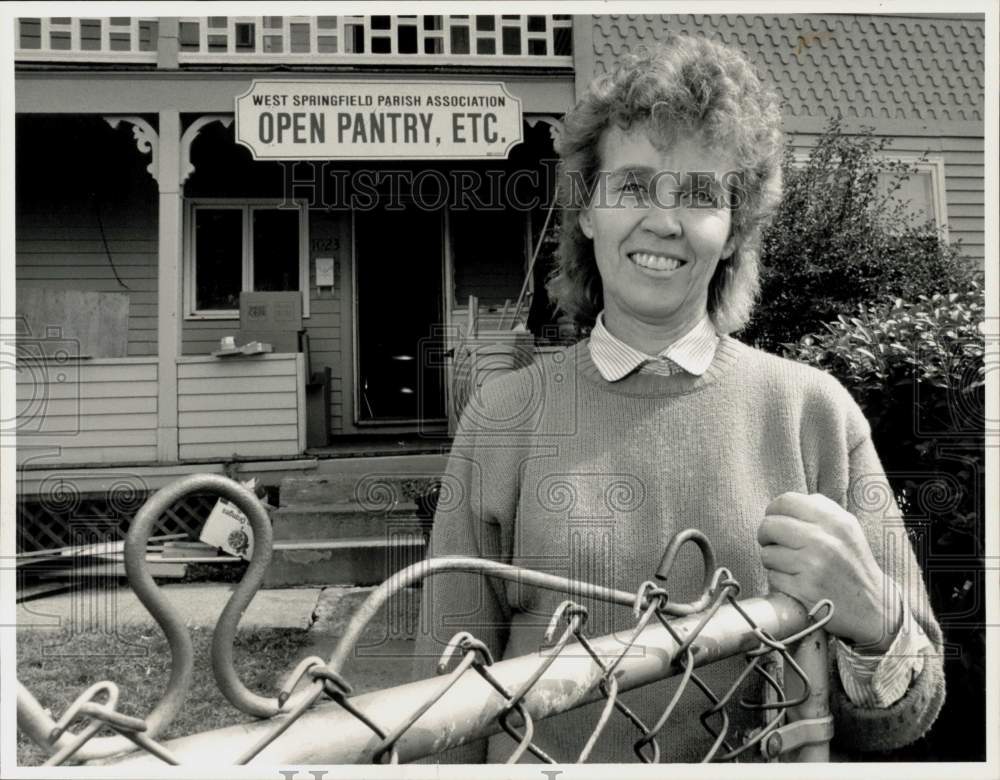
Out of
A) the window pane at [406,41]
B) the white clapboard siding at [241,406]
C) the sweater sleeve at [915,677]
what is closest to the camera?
the sweater sleeve at [915,677]

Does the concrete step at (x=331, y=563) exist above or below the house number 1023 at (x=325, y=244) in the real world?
below

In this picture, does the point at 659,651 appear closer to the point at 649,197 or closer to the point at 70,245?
the point at 649,197

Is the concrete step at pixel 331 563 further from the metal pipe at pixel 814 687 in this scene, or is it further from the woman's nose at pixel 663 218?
the metal pipe at pixel 814 687

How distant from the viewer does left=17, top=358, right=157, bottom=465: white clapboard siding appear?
24.4 feet

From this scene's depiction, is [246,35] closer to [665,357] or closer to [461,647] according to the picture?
[665,357]

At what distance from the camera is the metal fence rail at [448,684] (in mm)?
600

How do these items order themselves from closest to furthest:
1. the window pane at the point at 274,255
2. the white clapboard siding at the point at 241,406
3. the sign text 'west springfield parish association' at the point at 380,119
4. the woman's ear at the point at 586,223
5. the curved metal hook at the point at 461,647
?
the curved metal hook at the point at 461,647 < the woman's ear at the point at 586,223 < the sign text 'west springfield parish association' at the point at 380,119 < the white clapboard siding at the point at 241,406 < the window pane at the point at 274,255

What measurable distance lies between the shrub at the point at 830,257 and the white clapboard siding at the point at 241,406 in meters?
4.06

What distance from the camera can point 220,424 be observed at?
295 inches

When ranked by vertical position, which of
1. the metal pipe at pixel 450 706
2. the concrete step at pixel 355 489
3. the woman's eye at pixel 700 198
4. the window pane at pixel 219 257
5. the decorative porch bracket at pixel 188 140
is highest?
the decorative porch bracket at pixel 188 140

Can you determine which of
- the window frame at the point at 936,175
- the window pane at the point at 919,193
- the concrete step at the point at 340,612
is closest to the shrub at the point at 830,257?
the window frame at the point at 936,175

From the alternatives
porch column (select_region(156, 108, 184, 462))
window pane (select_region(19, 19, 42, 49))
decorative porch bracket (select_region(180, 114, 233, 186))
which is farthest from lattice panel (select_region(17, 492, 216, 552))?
window pane (select_region(19, 19, 42, 49))

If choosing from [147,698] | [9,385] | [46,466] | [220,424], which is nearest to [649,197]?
[9,385]

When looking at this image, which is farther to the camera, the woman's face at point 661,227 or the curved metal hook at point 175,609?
the woman's face at point 661,227
